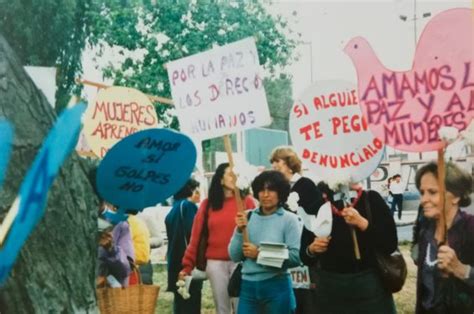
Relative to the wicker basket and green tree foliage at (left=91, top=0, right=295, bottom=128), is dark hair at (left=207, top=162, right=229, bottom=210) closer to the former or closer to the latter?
the wicker basket

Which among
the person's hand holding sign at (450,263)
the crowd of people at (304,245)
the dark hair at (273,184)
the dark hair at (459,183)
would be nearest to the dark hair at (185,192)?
the crowd of people at (304,245)

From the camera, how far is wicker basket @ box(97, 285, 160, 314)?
3.83 metres

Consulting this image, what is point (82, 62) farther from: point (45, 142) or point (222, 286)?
point (45, 142)

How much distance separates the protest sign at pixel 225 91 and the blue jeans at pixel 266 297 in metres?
0.86

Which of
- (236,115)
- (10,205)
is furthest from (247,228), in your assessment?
(10,205)

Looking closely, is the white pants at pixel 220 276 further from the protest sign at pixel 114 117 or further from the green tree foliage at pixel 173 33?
the green tree foliage at pixel 173 33

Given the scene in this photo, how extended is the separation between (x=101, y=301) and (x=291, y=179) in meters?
1.43

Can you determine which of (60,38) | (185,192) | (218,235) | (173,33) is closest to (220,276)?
(218,235)

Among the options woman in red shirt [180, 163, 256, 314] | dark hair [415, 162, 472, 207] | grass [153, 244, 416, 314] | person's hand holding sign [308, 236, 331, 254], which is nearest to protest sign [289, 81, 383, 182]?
person's hand holding sign [308, 236, 331, 254]

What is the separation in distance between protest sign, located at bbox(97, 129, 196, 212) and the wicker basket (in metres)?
1.48

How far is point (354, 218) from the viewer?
3.21 m

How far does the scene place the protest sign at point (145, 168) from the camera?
2.33 meters

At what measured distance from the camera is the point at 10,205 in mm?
1842

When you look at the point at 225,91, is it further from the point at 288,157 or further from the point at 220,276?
the point at 220,276
